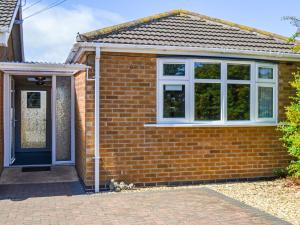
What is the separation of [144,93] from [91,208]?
3196 millimetres

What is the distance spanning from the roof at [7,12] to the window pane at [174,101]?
405 cm

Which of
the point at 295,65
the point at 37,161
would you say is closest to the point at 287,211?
the point at 295,65

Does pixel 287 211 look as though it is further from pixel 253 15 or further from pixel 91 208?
pixel 253 15

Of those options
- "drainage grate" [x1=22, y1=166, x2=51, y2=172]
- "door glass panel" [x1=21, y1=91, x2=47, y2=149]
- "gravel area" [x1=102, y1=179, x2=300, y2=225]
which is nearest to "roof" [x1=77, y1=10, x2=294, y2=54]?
"gravel area" [x1=102, y1=179, x2=300, y2=225]

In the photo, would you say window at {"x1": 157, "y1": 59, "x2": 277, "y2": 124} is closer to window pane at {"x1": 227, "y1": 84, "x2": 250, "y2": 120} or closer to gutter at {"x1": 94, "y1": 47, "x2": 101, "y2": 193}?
window pane at {"x1": 227, "y1": 84, "x2": 250, "y2": 120}

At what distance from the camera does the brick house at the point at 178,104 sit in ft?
29.7

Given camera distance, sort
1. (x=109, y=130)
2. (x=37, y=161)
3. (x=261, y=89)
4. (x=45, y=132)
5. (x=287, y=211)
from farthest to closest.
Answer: (x=45, y=132) → (x=37, y=161) → (x=261, y=89) → (x=109, y=130) → (x=287, y=211)

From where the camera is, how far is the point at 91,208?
291 inches

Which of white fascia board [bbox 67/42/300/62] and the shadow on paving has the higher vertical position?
white fascia board [bbox 67/42/300/62]

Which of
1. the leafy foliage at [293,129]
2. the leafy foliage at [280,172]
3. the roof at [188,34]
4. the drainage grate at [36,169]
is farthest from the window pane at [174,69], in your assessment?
the drainage grate at [36,169]

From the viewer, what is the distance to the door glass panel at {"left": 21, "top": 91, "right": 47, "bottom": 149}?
1530 centimetres

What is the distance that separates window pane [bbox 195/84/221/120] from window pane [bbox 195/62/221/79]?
229 mm

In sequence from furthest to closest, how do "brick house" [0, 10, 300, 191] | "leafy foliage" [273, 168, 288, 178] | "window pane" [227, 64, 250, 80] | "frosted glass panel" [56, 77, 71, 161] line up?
"frosted glass panel" [56, 77, 71, 161]
"leafy foliage" [273, 168, 288, 178]
"window pane" [227, 64, 250, 80]
"brick house" [0, 10, 300, 191]

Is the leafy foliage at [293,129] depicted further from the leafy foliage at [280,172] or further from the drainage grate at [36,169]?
the drainage grate at [36,169]
